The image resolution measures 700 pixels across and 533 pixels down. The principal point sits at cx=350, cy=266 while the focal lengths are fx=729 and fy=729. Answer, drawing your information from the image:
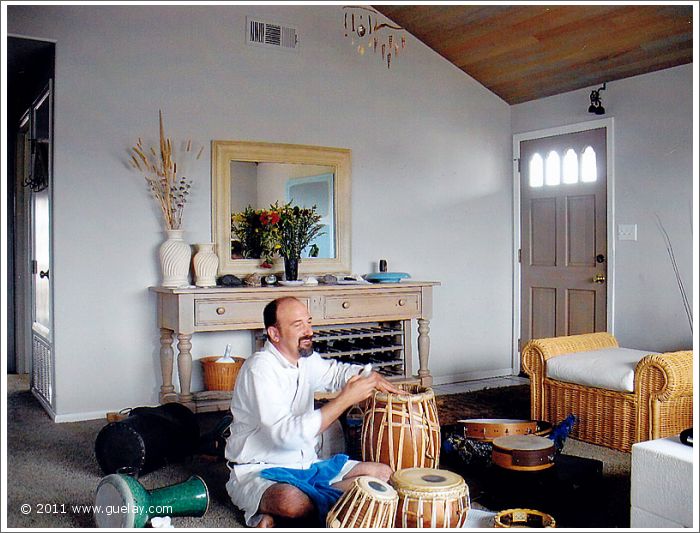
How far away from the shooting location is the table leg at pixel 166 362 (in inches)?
184

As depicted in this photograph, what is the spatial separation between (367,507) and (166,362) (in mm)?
2698

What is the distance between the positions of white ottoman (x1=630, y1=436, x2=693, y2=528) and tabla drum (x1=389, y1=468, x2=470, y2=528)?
0.62 metres

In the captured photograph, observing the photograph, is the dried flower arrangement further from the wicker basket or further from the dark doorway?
the dark doorway

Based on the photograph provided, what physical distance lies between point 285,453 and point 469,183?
12.5ft

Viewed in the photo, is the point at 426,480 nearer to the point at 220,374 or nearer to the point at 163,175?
the point at 220,374

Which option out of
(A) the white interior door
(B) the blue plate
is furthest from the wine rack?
(A) the white interior door

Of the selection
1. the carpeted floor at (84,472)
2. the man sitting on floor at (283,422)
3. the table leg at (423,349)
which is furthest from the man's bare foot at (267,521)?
the table leg at (423,349)

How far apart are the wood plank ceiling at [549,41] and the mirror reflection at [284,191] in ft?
4.29

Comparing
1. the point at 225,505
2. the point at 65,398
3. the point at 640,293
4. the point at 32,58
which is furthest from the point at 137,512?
the point at 640,293

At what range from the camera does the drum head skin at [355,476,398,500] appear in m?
2.34

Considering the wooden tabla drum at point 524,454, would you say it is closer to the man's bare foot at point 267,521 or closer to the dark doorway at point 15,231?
the man's bare foot at point 267,521

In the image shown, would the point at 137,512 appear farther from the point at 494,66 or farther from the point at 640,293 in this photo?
the point at 494,66

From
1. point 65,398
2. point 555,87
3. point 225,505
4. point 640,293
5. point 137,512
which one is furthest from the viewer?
point 555,87

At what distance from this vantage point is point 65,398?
4.66 meters
